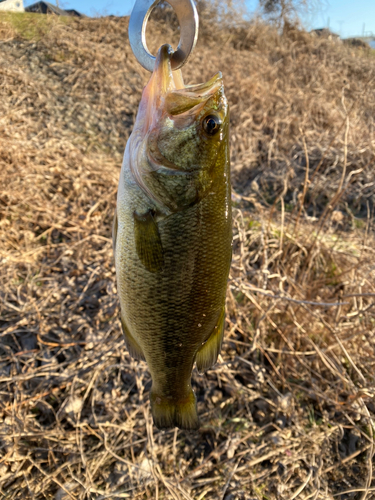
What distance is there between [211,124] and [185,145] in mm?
110

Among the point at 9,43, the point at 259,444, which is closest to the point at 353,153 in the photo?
the point at 259,444

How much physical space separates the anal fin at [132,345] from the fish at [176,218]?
0.09 m

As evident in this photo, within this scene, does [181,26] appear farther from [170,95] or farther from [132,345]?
[132,345]

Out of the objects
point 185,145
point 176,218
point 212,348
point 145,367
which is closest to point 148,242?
point 176,218

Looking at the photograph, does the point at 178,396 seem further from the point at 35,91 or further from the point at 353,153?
the point at 35,91

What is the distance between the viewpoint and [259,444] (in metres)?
2.53

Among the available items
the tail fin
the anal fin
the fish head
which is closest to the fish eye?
the fish head

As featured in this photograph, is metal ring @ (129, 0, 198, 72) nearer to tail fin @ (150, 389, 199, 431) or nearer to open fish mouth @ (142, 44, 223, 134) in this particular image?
open fish mouth @ (142, 44, 223, 134)

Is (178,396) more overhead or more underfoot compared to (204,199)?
more underfoot

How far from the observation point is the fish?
1.05 metres

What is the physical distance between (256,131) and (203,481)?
6.33m

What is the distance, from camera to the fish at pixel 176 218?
3.45ft

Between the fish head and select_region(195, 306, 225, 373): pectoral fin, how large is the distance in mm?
452

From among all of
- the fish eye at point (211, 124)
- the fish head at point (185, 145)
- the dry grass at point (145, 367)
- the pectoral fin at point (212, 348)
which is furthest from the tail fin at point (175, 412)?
the dry grass at point (145, 367)
